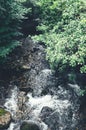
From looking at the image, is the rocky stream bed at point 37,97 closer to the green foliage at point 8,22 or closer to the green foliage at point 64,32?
the green foliage at point 64,32

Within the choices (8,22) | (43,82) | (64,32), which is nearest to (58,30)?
→ (64,32)

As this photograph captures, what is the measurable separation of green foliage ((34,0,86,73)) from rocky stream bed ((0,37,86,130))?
3.66 ft

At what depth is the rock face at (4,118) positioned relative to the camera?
14.1 metres

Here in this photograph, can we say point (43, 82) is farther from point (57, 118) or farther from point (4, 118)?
point (4, 118)

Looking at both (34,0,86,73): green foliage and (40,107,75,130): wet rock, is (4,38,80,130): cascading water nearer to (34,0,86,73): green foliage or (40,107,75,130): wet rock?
(40,107,75,130): wet rock

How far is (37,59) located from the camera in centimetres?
1781

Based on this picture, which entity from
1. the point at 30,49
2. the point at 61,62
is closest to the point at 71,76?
the point at 61,62

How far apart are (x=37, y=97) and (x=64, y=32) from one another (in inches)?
141

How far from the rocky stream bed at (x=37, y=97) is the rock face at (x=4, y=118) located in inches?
2.0

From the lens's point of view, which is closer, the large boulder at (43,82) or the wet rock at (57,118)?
the wet rock at (57,118)

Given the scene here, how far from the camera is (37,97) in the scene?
15883mm

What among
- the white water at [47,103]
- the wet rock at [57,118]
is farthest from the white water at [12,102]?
the wet rock at [57,118]

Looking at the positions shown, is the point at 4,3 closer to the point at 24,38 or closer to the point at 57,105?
the point at 24,38

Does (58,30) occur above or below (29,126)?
above
